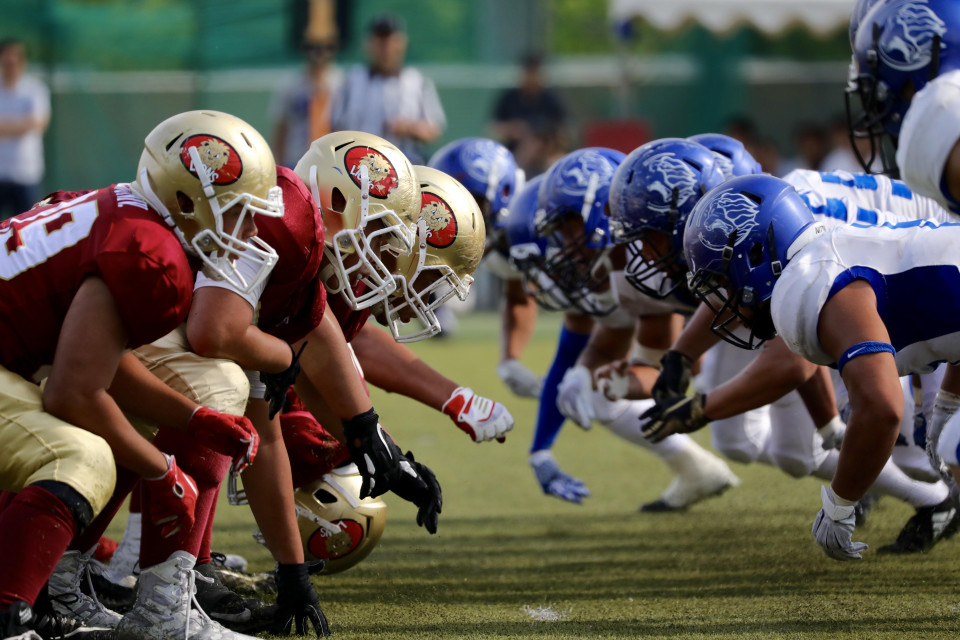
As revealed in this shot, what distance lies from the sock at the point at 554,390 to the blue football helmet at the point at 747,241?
1.78 metres

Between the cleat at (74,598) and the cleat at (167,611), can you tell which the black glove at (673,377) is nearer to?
the cleat at (167,611)

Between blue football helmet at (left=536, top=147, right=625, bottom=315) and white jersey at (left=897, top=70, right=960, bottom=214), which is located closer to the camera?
white jersey at (left=897, top=70, right=960, bottom=214)

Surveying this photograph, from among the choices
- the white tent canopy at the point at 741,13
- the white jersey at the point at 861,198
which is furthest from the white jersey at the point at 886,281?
the white tent canopy at the point at 741,13

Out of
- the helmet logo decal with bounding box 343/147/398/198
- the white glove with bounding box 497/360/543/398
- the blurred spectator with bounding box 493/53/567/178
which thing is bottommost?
the blurred spectator with bounding box 493/53/567/178

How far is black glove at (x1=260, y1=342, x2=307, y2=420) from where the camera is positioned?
307cm

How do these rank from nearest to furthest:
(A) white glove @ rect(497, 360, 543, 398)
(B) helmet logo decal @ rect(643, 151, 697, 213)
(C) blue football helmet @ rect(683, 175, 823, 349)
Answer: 1. (C) blue football helmet @ rect(683, 175, 823, 349)
2. (B) helmet logo decal @ rect(643, 151, 697, 213)
3. (A) white glove @ rect(497, 360, 543, 398)

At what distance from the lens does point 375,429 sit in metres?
3.26

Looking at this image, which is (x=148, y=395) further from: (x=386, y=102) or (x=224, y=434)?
(x=386, y=102)

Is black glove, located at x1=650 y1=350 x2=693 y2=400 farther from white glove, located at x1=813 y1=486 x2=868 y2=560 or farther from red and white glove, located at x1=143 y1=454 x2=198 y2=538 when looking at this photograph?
red and white glove, located at x1=143 y1=454 x2=198 y2=538

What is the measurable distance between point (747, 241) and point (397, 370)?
3.80 ft

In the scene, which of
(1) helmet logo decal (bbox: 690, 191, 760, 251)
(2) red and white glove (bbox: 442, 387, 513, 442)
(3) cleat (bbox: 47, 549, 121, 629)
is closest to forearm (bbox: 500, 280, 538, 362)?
(2) red and white glove (bbox: 442, 387, 513, 442)

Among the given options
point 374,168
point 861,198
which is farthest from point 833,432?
point 374,168

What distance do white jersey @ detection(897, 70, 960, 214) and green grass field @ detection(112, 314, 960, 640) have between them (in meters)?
1.16

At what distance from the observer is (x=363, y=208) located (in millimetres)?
3266
